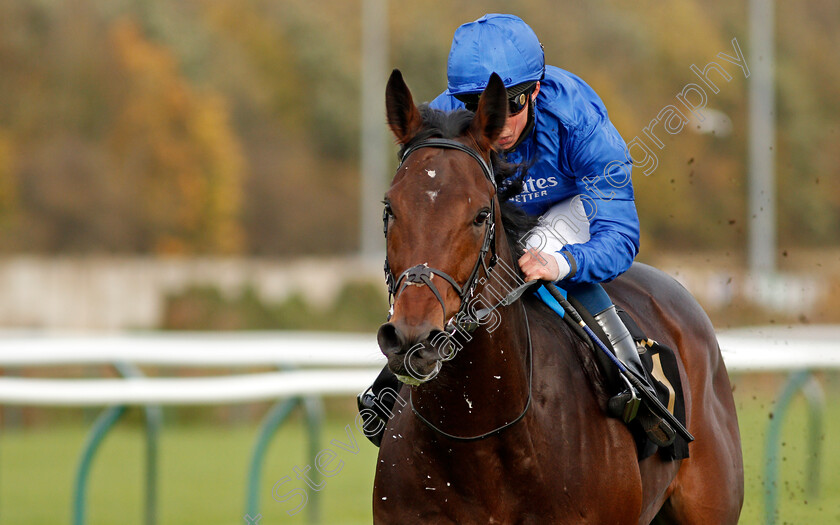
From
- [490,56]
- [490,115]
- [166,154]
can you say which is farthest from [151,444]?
[166,154]

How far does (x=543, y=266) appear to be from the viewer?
333cm

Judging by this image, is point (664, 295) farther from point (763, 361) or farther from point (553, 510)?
point (763, 361)

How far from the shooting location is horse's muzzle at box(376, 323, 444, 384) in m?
2.61

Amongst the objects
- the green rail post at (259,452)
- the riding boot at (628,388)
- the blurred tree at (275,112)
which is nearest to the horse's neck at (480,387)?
the riding boot at (628,388)

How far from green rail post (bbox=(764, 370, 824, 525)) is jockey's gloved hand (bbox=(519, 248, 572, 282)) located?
3543 millimetres

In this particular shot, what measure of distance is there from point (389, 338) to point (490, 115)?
85 centimetres

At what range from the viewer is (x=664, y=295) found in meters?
4.67

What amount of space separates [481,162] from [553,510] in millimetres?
1042

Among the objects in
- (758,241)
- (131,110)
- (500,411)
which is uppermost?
(131,110)

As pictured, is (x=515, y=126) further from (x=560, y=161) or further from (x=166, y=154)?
(x=166, y=154)

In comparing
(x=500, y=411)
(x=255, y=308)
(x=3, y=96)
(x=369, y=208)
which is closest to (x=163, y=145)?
(x=3, y=96)

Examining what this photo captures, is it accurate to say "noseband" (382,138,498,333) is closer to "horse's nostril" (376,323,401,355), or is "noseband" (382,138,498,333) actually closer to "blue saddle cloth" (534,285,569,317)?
"horse's nostril" (376,323,401,355)

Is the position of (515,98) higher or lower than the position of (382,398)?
higher

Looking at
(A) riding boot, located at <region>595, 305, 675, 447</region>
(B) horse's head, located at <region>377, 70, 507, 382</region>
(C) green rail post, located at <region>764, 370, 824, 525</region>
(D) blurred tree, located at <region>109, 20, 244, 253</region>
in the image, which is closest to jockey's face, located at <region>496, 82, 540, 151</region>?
(B) horse's head, located at <region>377, 70, 507, 382</region>
